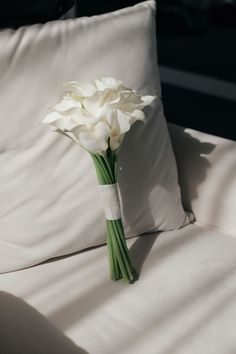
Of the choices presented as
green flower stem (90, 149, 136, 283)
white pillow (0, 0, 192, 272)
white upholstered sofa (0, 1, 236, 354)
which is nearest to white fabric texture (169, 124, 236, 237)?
white upholstered sofa (0, 1, 236, 354)

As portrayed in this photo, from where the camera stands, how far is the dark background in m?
3.09

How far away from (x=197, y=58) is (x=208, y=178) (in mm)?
2314

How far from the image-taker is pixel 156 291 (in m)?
1.24

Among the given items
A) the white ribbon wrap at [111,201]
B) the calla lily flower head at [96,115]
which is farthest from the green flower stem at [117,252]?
the calla lily flower head at [96,115]

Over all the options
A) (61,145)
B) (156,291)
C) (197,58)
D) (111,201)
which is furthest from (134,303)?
(197,58)

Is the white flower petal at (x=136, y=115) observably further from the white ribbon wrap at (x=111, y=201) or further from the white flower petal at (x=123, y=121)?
the white ribbon wrap at (x=111, y=201)

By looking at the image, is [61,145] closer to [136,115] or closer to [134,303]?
[136,115]

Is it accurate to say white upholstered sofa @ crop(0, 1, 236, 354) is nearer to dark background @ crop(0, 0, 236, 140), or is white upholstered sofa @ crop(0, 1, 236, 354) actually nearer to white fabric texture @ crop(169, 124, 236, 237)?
white fabric texture @ crop(169, 124, 236, 237)

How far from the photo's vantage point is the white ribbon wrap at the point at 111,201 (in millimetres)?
1225

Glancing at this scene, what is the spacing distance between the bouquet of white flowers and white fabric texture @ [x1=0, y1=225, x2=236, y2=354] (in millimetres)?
184

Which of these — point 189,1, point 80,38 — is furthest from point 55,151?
point 189,1

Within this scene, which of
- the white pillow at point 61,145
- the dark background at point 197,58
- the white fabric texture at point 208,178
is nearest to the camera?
the white pillow at point 61,145

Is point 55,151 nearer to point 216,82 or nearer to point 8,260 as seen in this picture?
point 8,260

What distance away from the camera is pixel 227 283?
4.18ft
